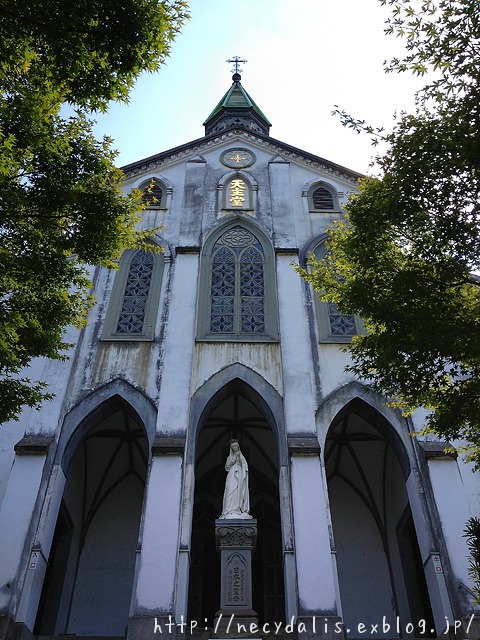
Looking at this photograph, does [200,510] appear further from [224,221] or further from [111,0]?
[111,0]

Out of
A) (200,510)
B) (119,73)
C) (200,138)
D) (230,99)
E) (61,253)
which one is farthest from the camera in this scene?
(230,99)

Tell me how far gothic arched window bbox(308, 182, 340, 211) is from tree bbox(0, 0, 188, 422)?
8779 millimetres

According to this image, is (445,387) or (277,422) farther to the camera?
(277,422)

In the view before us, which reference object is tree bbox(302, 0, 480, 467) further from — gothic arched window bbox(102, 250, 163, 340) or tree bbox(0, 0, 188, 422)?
gothic arched window bbox(102, 250, 163, 340)

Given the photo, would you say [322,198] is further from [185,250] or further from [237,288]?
[185,250]

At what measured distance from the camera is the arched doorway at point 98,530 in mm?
13008

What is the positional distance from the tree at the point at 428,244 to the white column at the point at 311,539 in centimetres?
313

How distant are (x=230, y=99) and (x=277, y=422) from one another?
20.4 meters

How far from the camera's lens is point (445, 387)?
8750 mm

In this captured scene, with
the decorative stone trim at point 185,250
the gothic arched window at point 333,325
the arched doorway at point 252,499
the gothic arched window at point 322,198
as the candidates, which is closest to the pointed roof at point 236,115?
the gothic arched window at point 322,198

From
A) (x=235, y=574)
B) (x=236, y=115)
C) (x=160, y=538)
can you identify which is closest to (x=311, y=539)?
(x=235, y=574)

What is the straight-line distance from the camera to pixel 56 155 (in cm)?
813

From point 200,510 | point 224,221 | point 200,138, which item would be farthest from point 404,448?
point 200,138

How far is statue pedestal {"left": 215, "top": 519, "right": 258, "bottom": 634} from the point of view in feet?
30.5
